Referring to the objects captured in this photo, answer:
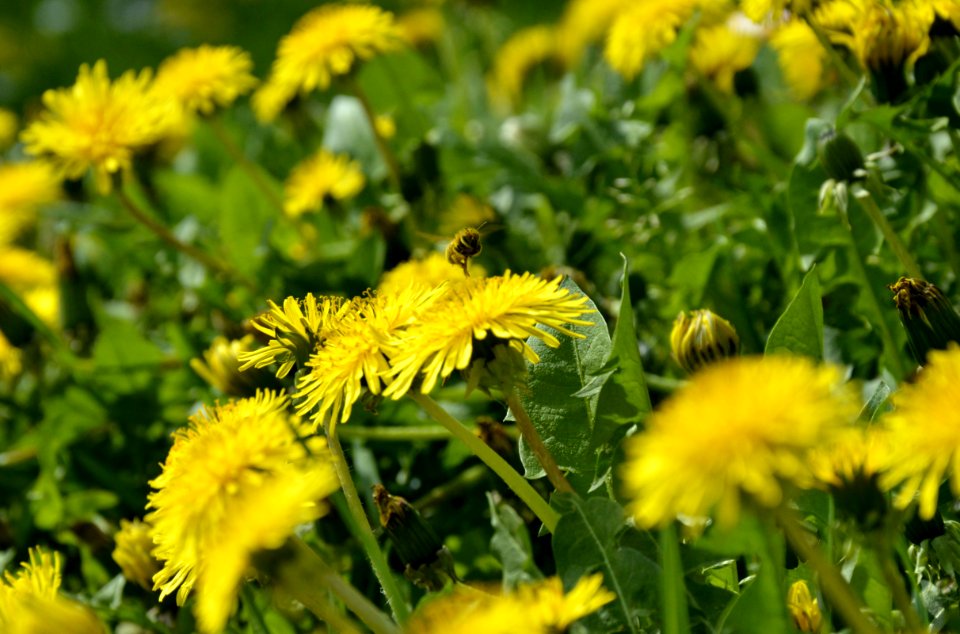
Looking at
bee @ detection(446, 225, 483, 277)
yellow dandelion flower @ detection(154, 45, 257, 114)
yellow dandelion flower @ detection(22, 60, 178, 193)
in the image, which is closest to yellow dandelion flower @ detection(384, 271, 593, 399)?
bee @ detection(446, 225, 483, 277)

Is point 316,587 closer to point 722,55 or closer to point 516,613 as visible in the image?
point 516,613

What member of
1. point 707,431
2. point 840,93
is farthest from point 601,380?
point 840,93

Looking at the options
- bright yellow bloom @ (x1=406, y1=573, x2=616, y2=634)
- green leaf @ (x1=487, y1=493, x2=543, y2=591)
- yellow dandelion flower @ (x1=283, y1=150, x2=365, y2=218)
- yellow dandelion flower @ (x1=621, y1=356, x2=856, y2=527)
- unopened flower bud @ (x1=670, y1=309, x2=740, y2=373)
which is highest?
yellow dandelion flower @ (x1=621, y1=356, x2=856, y2=527)

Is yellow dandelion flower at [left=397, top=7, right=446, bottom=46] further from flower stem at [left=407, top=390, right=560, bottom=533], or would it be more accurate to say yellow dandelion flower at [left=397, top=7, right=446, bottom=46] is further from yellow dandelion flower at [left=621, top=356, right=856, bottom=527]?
yellow dandelion flower at [left=621, top=356, right=856, bottom=527]

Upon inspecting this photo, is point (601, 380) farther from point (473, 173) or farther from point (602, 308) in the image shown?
point (473, 173)

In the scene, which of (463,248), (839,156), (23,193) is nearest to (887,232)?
(839,156)
